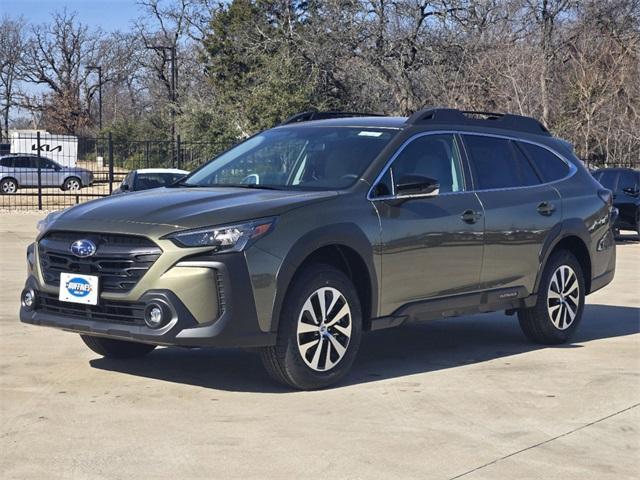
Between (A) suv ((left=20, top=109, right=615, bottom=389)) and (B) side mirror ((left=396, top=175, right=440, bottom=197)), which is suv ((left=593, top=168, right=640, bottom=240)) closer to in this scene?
(A) suv ((left=20, top=109, right=615, bottom=389))

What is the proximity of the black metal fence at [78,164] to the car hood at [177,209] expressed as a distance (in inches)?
931

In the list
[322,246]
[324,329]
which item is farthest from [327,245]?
[324,329]

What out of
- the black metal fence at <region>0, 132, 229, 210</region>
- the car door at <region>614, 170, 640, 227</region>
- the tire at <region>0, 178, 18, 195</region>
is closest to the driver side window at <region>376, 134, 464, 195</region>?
the car door at <region>614, 170, 640, 227</region>

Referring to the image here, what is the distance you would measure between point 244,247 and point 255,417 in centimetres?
99

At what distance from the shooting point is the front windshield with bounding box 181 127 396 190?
706 centimetres

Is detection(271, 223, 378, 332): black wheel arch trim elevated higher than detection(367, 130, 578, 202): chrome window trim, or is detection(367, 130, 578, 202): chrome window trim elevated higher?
detection(367, 130, 578, 202): chrome window trim

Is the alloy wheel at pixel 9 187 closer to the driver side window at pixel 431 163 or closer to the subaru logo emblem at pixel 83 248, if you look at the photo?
the driver side window at pixel 431 163

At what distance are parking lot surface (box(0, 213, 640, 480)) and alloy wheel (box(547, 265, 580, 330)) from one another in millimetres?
252

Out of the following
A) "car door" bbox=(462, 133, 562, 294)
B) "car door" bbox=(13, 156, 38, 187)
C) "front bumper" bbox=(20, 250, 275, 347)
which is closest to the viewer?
"front bumper" bbox=(20, 250, 275, 347)

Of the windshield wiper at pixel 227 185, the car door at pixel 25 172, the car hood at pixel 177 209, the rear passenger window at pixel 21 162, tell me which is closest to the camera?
the car hood at pixel 177 209

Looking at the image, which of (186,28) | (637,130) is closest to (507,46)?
(637,130)

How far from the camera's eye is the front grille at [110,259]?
6059 mm

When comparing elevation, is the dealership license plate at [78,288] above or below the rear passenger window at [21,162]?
below

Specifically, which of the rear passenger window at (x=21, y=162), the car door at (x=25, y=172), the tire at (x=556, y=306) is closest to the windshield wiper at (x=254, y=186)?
the tire at (x=556, y=306)
